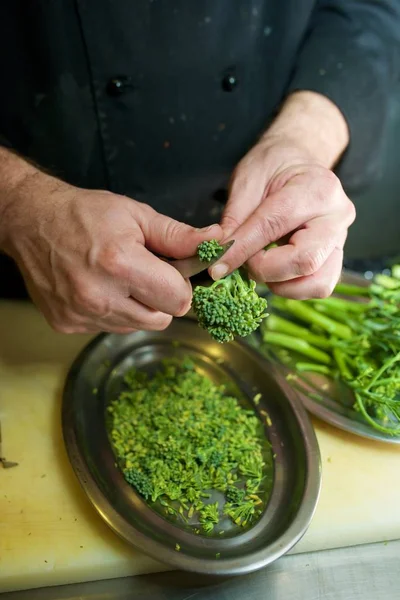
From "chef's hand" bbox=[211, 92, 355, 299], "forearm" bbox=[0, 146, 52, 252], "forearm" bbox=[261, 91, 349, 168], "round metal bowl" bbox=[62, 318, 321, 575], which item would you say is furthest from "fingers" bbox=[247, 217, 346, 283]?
"forearm" bbox=[0, 146, 52, 252]

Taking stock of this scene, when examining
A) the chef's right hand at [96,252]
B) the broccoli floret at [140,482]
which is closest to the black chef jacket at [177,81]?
the chef's right hand at [96,252]

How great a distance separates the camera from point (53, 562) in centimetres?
112

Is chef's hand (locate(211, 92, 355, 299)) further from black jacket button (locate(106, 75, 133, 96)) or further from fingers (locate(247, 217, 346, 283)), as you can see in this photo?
black jacket button (locate(106, 75, 133, 96))

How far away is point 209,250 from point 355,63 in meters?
0.90

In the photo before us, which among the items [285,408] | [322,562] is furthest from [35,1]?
[322,562]

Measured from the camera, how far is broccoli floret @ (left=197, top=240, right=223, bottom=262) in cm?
99

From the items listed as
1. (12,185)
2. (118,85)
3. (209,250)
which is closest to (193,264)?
(209,250)

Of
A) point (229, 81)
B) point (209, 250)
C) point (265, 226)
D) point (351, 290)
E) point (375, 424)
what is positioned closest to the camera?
point (209, 250)

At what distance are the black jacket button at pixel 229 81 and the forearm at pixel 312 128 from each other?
15cm

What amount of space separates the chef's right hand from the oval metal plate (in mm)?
471

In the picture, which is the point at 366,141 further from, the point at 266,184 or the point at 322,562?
the point at 322,562

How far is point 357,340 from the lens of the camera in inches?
61.5

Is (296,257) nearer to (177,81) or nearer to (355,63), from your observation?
(177,81)

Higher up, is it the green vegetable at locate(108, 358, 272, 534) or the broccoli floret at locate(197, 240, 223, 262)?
the broccoli floret at locate(197, 240, 223, 262)
